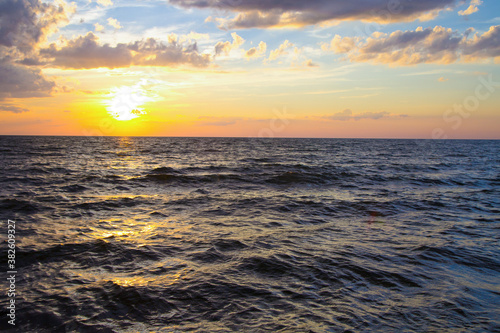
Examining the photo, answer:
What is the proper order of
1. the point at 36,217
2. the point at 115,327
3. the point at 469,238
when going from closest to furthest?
the point at 115,327, the point at 469,238, the point at 36,217

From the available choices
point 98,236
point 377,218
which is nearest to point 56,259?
point 98,236

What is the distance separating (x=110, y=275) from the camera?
6.80m

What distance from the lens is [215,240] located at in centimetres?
931

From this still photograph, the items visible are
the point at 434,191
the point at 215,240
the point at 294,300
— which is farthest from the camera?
the point at 434,191

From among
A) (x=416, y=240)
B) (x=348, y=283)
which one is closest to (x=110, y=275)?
(x=348, y=283)

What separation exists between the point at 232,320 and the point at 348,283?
110 inches

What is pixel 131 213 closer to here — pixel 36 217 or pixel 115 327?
pixel 36 217

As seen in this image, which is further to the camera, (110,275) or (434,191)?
(434,191)

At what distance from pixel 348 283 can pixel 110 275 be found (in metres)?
5.25

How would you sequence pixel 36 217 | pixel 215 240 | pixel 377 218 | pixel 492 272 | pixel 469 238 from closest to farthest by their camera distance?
pixel 492 272 → pixel 215 240 → pixel 469 238 → pixel 36 217 → pixel 377 218

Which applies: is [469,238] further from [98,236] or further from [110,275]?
[98,236]

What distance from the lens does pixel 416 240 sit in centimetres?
956

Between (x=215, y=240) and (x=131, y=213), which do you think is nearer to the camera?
(x=215, y=240)

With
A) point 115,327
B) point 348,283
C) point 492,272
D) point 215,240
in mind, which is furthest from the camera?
point 215,240
